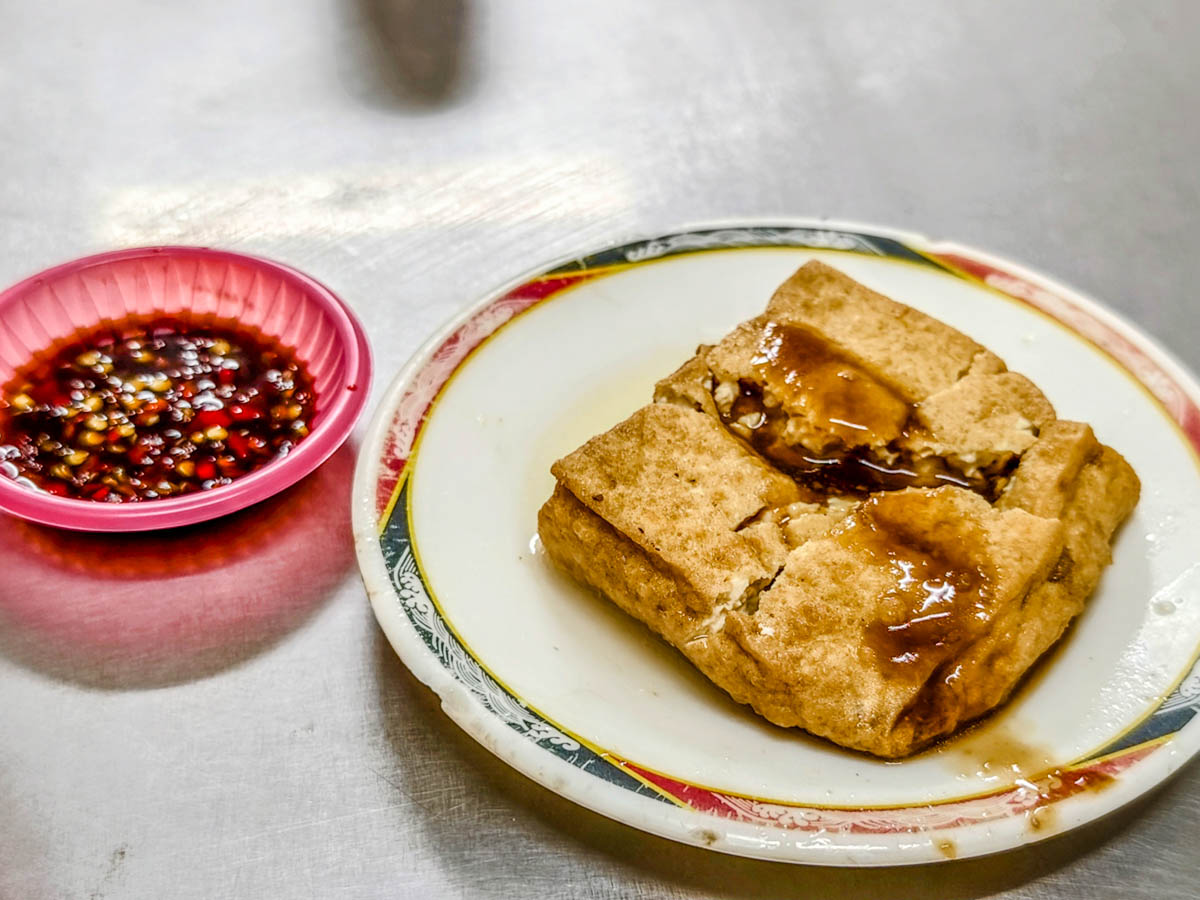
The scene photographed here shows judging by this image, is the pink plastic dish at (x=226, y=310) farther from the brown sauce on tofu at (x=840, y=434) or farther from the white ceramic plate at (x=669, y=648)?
the brown sauce on tofu at (x=840, y=434)

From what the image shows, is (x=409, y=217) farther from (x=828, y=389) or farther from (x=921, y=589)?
(x=921, y=589)

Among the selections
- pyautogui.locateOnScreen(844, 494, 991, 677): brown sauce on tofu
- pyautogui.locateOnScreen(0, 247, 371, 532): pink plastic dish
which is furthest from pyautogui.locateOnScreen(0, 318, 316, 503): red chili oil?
pyautogui.locateOnScreen(844, 494, 991, 677): brown sauce on tofu

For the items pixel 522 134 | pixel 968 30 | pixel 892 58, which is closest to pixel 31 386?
pixel 522 134

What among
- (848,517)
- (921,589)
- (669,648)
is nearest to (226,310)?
(669,648)

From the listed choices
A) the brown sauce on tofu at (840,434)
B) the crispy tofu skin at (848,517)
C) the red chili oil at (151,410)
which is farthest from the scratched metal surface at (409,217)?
the brown sauce on tofu at (840,434)

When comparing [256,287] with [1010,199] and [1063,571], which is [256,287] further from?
[1010,199]

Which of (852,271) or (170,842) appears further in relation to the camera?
(852,271)
